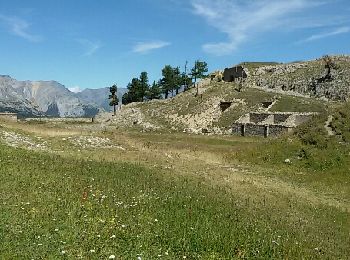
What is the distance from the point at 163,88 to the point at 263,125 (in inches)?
3229

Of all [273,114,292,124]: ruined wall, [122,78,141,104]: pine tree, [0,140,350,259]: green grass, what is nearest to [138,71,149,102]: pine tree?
[122,78,141,104]: pine tree

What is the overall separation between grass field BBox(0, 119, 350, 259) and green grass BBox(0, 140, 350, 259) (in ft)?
0.17

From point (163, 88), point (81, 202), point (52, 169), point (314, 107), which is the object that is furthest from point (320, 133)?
point (163, 88)

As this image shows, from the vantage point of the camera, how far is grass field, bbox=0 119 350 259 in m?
14.2

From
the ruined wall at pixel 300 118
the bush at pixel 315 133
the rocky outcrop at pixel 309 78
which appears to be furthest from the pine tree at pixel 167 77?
the bush at pixel 315 133

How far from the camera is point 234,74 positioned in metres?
143

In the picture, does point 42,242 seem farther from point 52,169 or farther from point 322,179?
point 322,179

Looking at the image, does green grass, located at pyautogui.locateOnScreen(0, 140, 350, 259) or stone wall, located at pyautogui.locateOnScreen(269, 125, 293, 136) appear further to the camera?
stone wall, located at pyautogui.locateOnScreen(269, 125, 293, 136)

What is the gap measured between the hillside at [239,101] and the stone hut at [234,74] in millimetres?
7705

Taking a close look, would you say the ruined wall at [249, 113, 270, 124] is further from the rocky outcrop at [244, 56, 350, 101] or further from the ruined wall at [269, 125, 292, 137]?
the rocky outcrop at [244, 56, 350, 101]

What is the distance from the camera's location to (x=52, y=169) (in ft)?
85.3

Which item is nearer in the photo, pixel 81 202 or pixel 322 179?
pixel 81 202

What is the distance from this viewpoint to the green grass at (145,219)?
13.8 m

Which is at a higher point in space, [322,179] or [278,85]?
[278,85]
